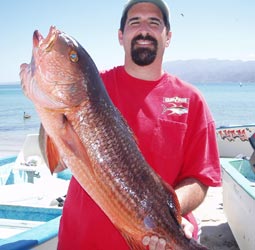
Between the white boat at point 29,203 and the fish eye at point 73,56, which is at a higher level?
the fish eye at point 73,56

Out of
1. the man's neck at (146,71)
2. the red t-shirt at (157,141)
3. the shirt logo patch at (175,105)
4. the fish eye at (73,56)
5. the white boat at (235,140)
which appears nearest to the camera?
the fish eye at (73,56)

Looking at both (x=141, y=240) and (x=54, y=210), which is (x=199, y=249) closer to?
(x=141, y=240)

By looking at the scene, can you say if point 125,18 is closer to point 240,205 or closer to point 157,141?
point 157,141

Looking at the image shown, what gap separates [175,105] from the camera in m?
2.88

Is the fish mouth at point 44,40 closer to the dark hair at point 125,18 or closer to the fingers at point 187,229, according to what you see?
the dark hair at point 125,18

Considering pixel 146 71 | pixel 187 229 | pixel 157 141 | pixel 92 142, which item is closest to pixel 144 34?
pixel 146 71

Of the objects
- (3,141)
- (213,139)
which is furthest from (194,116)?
(3,141)

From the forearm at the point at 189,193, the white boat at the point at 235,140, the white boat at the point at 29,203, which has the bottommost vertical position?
the white boat at the point at 235,140

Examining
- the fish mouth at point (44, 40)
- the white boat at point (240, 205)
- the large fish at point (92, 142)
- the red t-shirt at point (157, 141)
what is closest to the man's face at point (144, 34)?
the red t-shirt at point (157, 141)

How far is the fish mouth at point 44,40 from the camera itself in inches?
87.7

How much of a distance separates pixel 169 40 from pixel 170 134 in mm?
863

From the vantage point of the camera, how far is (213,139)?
2.95 m

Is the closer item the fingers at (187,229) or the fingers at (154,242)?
the fingers at (154,242)

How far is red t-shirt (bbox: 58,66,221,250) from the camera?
268 cm
